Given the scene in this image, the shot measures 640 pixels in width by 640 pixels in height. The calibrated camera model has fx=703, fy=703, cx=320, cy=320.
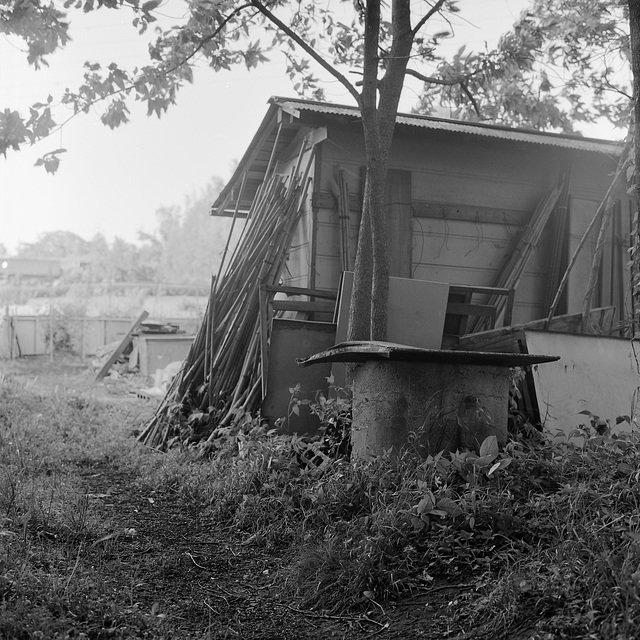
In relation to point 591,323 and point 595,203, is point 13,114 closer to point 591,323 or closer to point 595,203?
point 591,323

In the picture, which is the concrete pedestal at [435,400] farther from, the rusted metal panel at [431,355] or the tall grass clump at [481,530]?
the tall grass clump at [481,530]

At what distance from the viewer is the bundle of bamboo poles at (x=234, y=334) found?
7.81m

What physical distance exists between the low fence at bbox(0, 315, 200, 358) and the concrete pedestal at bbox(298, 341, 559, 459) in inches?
651

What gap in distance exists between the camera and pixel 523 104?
9.84 meters

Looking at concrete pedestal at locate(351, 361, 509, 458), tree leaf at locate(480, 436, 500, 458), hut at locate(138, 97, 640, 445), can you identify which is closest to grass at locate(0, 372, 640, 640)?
tree leaf at locate(480, 436, 500, 458)

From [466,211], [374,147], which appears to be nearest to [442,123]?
[466,211]

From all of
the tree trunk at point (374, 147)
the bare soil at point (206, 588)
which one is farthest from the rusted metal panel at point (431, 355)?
the bare soil at point (206, 588)

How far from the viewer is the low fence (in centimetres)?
2062

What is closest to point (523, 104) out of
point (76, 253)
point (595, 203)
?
point (595, 203)

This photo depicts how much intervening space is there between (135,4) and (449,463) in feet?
16.5

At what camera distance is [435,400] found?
491 cm

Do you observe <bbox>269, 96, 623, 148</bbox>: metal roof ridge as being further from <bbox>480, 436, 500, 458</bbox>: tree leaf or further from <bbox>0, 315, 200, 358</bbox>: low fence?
<bbox>0, 315, 200, 358</bbox>: low fence

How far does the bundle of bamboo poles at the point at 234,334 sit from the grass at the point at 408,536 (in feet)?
5.63

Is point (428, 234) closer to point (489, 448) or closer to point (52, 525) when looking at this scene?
point (489, 448)
